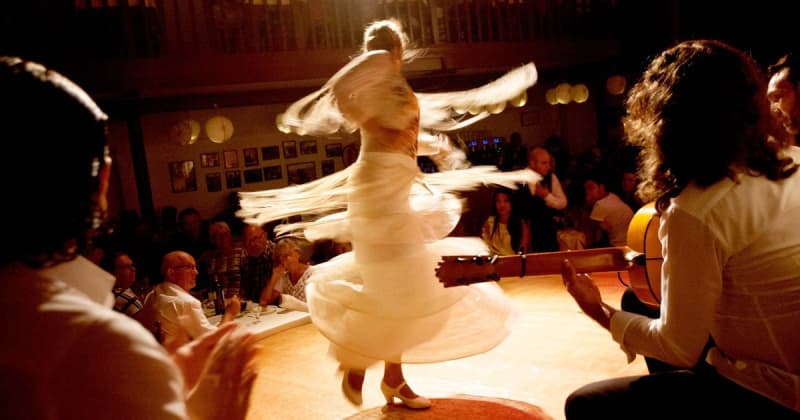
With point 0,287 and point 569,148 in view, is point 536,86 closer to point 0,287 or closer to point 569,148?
point 569,148

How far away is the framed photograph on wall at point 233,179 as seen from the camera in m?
10.1

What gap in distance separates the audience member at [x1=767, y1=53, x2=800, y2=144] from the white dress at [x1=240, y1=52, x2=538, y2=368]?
3.49ft

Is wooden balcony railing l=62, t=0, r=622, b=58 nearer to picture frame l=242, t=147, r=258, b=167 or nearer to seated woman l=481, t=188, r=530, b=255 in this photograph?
picture frame l=242, t=147, r=258, b=167

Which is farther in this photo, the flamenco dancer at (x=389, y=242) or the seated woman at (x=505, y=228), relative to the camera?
the seated woman at (x=505, y=228)

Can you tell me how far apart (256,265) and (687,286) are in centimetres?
475

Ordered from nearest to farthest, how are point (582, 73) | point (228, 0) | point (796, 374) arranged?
point (796, 374) < point (228, 0) < point (582, 73)

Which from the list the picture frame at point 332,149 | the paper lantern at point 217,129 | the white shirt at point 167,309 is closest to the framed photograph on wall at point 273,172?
the picture frame at point 332,149

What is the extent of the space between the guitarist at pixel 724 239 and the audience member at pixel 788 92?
1247 millimetres

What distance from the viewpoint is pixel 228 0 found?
8.04m

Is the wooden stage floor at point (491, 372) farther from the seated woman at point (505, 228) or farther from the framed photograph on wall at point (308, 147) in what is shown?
the framed photograph on wall at point (308, 147)

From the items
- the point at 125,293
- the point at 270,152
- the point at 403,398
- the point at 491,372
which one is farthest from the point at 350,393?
the point at 270,152

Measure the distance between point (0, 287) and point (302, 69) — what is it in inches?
316

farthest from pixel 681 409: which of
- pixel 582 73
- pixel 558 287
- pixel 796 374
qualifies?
pixel 582 73

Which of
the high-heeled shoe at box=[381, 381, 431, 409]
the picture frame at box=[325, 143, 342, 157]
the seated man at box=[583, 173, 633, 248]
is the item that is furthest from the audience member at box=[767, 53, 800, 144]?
the picture frame at box=[325, 143, 342, 157]
